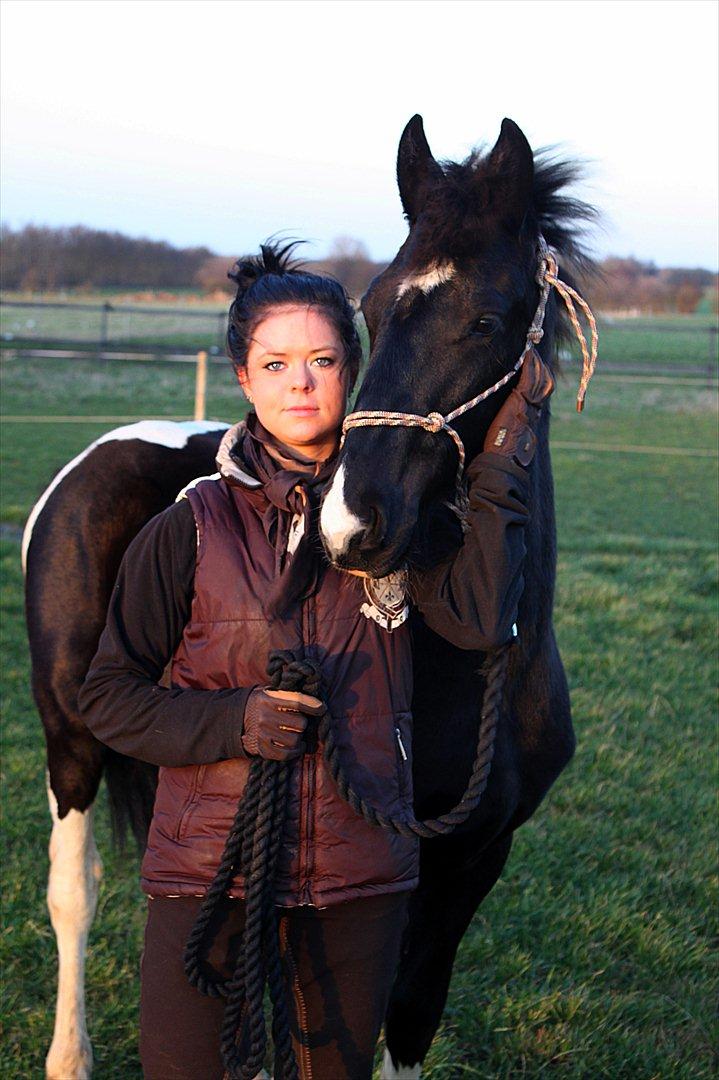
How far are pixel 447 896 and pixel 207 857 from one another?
32.7 inches

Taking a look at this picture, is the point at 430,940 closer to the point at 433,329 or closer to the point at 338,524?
the point at 338,524

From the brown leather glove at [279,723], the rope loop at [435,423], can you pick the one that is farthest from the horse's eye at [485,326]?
the brown leather glove at [279,723]

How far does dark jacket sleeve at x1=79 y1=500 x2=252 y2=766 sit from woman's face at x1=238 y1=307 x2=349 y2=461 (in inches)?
8.9

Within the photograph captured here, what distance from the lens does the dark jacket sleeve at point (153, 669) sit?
1753 mm

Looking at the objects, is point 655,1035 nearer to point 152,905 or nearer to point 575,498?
point 152,905

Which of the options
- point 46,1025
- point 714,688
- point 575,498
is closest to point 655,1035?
point 46,1025

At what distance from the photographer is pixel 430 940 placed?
2439 mm

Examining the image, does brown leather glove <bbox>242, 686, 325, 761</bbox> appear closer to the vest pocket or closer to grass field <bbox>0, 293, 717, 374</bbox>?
the vest pocket

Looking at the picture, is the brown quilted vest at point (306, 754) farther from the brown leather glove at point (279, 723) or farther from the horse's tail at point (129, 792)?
the horse's tail at point (129, 792)

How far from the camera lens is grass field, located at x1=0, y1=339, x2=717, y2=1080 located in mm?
2873

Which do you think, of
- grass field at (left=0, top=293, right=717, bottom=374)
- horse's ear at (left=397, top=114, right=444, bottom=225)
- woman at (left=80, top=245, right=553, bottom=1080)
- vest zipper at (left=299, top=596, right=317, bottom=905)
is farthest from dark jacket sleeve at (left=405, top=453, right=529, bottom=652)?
grass field at (left=0, top=293, right=717, bottom=374)

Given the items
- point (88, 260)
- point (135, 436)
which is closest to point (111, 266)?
point (88, 260)

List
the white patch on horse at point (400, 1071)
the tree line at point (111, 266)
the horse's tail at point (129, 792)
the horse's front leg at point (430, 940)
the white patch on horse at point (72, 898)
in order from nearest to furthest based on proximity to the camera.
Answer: the horse's front leg at point (430, 940) < the white patch on horse at point (400, 1071) < the white patch on horse at point (72, 898) < the horse's tail at point (129, 792) < the tree line at point (111, 266)

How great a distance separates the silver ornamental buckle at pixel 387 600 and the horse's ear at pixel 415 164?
721mm
